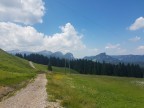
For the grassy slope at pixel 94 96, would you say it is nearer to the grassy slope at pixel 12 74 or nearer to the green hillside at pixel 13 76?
the green hillside at pixel 13 76

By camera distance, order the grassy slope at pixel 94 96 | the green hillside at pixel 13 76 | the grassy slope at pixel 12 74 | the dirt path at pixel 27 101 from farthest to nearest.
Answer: the grassy slope at pixel 12 74 < the green hillside at pixel 13 76 < the grassy slope at pixel 94 96 < the dirt path at pixel 27 101

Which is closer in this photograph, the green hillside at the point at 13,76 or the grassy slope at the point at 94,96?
the grassy slope at the point at 94,96

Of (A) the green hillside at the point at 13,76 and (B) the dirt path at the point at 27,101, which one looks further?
(A) the green hillside at the point at 13,76

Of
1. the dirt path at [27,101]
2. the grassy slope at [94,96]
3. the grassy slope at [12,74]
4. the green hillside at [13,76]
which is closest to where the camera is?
the dirt path at [27,101]

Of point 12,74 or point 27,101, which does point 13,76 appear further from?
point 27,101

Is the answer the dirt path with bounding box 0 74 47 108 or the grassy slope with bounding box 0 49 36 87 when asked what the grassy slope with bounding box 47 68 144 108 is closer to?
the dirt path with bounding box 0 74 47 108

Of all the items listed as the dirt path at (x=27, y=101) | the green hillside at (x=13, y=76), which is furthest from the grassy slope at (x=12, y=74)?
the dirt path at (x=27, y=101)

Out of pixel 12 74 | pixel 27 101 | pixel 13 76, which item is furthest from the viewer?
pixel 12 74

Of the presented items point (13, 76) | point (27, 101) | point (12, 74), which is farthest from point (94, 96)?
point (12, 74)

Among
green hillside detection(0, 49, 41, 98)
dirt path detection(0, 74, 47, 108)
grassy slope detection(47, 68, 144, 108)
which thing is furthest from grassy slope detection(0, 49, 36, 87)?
dirt path detection(0, 74, 47, 108)

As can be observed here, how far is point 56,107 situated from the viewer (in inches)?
1124

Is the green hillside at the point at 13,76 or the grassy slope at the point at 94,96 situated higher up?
the green hillside at the point at 13,76

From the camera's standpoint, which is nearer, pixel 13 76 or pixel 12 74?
pixel 13 76

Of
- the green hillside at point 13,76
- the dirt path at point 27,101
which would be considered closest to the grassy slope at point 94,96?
the dirt path at point 27,101
